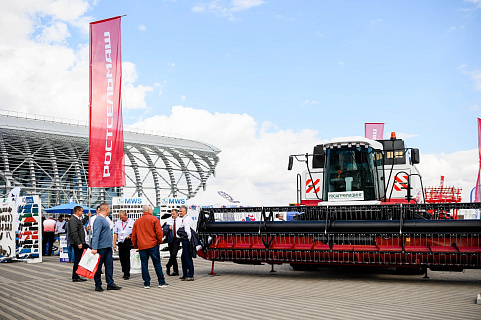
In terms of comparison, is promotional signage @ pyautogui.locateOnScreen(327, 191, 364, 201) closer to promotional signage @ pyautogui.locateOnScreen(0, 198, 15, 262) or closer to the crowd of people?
the crowd of people

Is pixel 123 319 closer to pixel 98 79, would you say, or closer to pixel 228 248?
pixel 228 248

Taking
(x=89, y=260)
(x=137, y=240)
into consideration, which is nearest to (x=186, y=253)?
(x=137, y=240)

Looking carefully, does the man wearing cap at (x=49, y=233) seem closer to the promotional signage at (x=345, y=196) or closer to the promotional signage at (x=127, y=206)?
the promotional signage at (x=127, y=206)

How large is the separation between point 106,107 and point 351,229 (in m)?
7.71

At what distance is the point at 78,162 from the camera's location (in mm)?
41469

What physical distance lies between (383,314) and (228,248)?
18.0 feet

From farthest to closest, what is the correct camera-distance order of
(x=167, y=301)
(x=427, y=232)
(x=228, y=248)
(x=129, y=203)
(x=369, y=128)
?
(x=369, y=128)
(x=129, y=203)
(x=228, y=248)
(x=427, y=232)
(x=167, y=301)

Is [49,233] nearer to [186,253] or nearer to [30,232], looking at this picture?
[30,232]

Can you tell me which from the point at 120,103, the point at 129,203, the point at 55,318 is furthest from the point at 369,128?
the point at 55,318

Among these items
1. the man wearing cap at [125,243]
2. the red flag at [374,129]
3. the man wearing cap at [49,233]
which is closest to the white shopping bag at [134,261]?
the man wearing cap at [125,243]

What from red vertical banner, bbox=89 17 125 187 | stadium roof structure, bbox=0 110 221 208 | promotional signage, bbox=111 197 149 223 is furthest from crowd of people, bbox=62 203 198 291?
stadium roof structure, bbox=0 110 221 208

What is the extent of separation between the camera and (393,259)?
10.3m

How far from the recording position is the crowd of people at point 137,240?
9.91m

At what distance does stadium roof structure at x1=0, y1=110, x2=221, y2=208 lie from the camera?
36.4 metres
